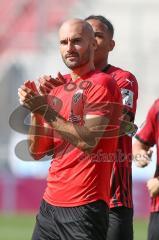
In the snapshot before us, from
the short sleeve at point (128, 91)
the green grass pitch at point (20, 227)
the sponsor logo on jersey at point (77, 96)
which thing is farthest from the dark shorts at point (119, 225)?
the green grass pitch at point (20, 227)

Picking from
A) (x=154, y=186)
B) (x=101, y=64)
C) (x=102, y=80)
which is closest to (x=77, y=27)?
(x=102, y=80)

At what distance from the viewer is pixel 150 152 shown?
21.9 ft

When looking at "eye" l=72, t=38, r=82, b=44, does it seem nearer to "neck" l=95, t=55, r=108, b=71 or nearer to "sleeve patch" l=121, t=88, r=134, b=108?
"sleeve patch" l=121, t=88, r=134, b=108

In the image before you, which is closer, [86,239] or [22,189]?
[86,239]

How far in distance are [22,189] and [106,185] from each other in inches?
445

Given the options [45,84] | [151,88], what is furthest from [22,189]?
[45,84]

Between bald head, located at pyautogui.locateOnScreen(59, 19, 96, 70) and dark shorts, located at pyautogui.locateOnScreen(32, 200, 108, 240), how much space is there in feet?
3.00

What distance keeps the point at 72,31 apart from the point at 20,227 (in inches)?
348

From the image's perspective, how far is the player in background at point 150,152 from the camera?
6428 millimetres

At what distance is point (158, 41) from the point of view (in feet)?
66.7

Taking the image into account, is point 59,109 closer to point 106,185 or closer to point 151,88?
point 106,185

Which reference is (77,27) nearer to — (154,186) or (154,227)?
(154,186)

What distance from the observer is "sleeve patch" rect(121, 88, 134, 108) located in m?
6.16

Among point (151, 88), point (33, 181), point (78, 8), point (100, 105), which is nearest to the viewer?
point (100, 105)
